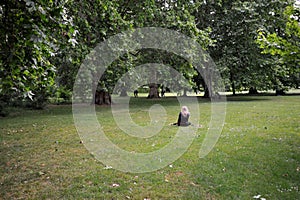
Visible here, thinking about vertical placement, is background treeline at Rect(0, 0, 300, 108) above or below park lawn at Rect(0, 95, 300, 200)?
above

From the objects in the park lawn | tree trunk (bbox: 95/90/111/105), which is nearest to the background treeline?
the park lawn

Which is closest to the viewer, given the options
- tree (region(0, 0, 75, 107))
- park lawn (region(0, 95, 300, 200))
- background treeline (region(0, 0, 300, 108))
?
tree (region(0, 0, 75, 107))

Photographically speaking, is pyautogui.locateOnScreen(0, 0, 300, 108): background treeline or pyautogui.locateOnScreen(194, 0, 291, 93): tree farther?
pyautogui.locateOnScreen(194, 0, 291, 93): tree

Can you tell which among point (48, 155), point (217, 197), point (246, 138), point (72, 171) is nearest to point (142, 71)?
point (246, 138)

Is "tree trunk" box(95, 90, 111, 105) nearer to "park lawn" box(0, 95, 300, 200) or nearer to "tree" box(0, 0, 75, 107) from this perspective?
"park lawn" box(0, 95, 300, 200)

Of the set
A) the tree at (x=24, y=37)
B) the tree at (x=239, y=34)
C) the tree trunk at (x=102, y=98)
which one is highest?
the tree at (x=239, y=34)

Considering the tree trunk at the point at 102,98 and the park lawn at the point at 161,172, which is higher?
the tree trunk at the point at 102,98

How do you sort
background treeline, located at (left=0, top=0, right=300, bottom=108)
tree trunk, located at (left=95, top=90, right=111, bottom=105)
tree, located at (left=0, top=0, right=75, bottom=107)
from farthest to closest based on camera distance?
tree trunk, located at (left=95, top=90, right=111, bottom=105) → background treeline, located at (left=0, top=0, right=300, bottom=108) → tree, located at (left=0, top=0, right=75, bottom=107)

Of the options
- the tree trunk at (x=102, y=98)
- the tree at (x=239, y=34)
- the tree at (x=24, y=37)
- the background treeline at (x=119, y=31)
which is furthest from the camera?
the tree at (x=239, y=34)

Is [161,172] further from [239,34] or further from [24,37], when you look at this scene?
[239,34]

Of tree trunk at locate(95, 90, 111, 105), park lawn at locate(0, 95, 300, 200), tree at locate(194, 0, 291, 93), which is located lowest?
park lawn at locate(0, 95, 300, 200)

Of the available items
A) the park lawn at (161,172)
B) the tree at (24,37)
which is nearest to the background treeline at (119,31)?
the tree at (24,37)

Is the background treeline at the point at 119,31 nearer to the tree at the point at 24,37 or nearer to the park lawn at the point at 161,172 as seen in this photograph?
the tree at the point at 24,37

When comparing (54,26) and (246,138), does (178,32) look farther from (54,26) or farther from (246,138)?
(54,26)
